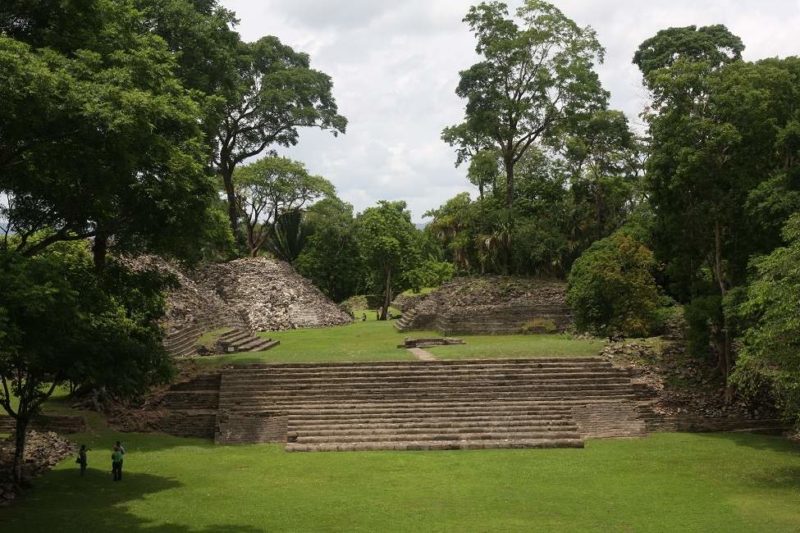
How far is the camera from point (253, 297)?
1592 inches

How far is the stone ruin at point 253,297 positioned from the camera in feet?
117

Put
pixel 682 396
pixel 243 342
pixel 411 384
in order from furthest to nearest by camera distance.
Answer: pixel 243 342
pixel 411 384
pixel 682 396

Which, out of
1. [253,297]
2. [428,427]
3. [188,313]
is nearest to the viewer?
[428,427]

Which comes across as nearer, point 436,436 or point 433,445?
point 433,445

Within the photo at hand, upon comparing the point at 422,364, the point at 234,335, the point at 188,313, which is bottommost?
the point at 422,364

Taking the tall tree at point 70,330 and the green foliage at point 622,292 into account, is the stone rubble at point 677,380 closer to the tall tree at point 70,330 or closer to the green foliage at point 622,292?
the green foliage at point 622,292

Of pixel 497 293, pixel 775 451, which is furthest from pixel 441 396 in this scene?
pixel 497 293

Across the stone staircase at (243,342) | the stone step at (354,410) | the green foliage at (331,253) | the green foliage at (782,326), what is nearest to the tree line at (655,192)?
the green foliage at (782,326)

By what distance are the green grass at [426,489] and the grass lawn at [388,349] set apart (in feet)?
16.8

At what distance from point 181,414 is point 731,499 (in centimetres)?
1373

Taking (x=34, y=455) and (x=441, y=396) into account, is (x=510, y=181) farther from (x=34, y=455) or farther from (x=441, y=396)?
(x=34, y=455)

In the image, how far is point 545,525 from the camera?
13.0m

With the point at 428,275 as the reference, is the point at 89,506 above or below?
below

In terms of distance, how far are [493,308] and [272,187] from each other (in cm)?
2050
